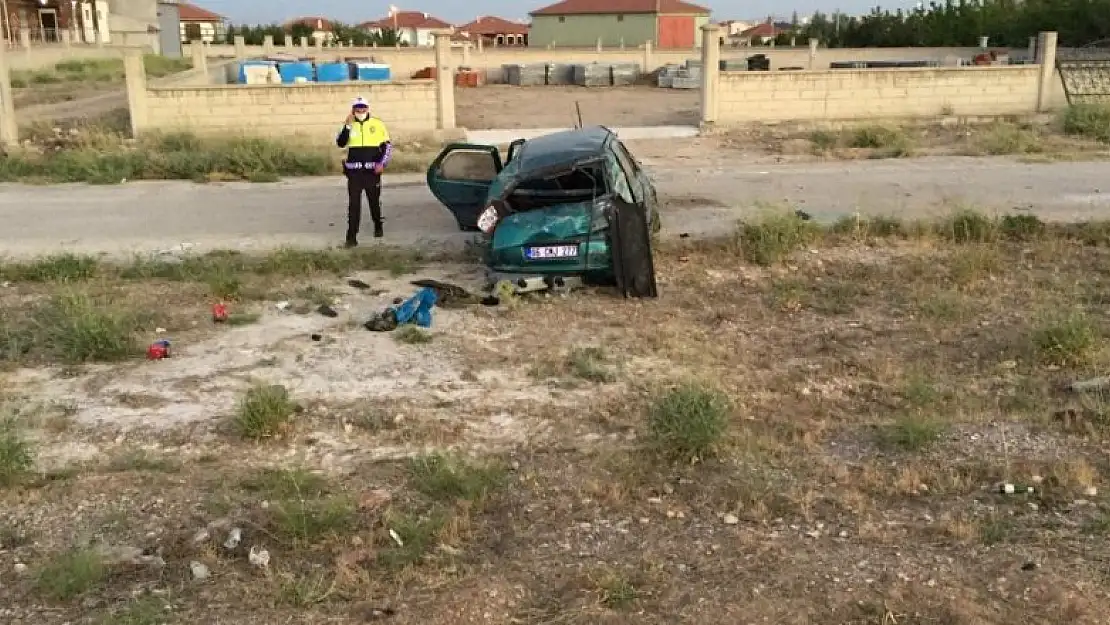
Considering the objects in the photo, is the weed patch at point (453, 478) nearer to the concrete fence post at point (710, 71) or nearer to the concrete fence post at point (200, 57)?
the concrete fence post at point (710, 71)

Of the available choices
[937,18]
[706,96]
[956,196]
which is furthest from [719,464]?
[937,18]

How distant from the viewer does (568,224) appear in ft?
27.2

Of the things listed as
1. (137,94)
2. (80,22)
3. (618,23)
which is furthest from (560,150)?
(618,23)

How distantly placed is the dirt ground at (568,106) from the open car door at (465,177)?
13.2 meters

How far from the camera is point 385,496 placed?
196 inches

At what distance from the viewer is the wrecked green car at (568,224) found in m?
8.30

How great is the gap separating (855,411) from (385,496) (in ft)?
9.63

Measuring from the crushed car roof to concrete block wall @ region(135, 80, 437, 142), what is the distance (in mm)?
10242

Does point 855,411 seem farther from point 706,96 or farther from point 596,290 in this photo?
point 706,96

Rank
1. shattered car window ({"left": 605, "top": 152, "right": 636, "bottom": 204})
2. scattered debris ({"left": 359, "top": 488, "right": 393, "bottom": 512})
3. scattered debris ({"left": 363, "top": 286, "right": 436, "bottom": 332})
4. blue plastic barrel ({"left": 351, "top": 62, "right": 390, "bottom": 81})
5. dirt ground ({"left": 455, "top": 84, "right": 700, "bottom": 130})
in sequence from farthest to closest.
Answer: blue plastic barrel ({"left": 351, "top": 62, "right": 390, "bottom": 81}) < dirt ground ({"left": 455, "top": 84, "right": 700, "bottom": 130}) < shattered car window ({"left": 605, "top": 152, "right": 636, "bottom": 204}) < scattered debris ({"left": 363, "top": 286, "right": 436, "bottom": 332}) < scattered debris ({"left": 359, "top": 488, "right": 393, "bottom": 512})

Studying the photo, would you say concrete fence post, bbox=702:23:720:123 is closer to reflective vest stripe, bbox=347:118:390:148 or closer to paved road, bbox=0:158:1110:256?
paved road, bbox=0:158:1110:256

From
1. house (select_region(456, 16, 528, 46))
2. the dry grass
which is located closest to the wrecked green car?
the dry grass

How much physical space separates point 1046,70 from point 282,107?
16.4 meters

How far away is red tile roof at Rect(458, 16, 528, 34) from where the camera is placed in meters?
92.7
